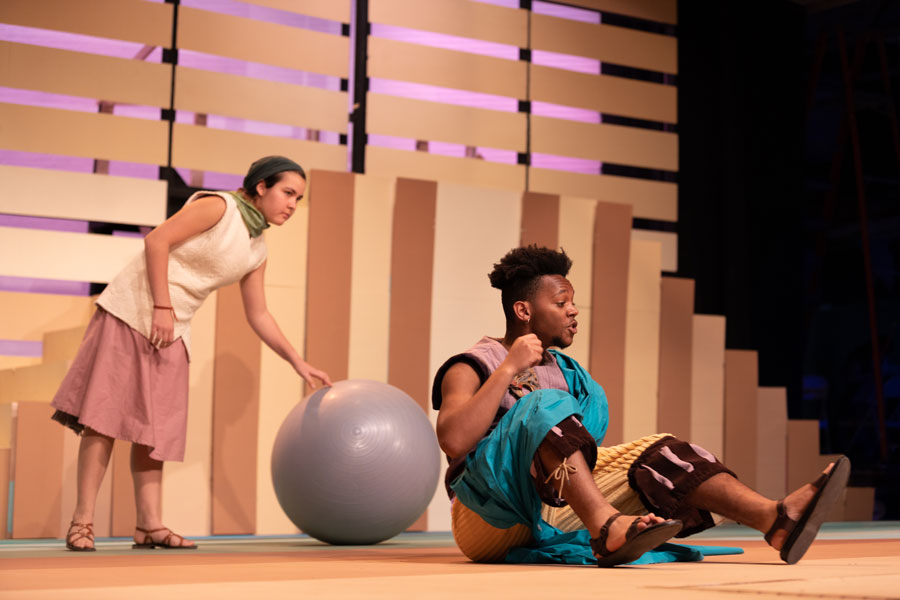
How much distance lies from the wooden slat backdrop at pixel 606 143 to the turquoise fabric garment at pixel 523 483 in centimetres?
415

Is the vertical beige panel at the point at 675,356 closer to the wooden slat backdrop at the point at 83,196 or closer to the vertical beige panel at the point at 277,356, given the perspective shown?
the vertical beige panel at the point at 277,356

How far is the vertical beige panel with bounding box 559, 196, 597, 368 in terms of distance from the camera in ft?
17.3

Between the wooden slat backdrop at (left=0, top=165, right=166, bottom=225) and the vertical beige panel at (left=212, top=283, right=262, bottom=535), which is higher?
the wooden slat backdrop at (left=0, top=165, right=166, bottom=225)

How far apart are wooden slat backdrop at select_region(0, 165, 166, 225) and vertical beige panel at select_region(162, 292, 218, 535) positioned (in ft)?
3.50

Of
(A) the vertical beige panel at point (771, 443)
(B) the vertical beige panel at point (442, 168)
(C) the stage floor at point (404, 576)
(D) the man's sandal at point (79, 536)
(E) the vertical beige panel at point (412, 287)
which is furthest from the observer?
(B) the vertical beige panel at point (442, 168)

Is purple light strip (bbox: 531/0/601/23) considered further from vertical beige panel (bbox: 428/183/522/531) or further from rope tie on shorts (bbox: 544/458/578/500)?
rope tie on shorts (bbox: 544/458/578/500)

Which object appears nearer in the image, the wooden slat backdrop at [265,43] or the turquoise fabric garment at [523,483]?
the turquoise fabric garment at [523,483]

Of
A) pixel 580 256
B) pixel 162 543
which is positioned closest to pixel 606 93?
pixel 580 256

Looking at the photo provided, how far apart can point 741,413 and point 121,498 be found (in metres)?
3.17

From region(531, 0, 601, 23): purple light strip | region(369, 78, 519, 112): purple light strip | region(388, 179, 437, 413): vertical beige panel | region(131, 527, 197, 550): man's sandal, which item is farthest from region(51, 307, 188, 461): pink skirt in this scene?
region(531, 0, 601, 23): purple light strip

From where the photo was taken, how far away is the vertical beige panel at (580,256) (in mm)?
5258

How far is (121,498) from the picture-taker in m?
4.18

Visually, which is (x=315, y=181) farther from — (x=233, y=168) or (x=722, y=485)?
(x=722, y=485)

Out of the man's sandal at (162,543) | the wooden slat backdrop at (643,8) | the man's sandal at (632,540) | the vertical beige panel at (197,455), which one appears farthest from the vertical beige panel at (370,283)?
the wooden slat backdrop at (643,8)
